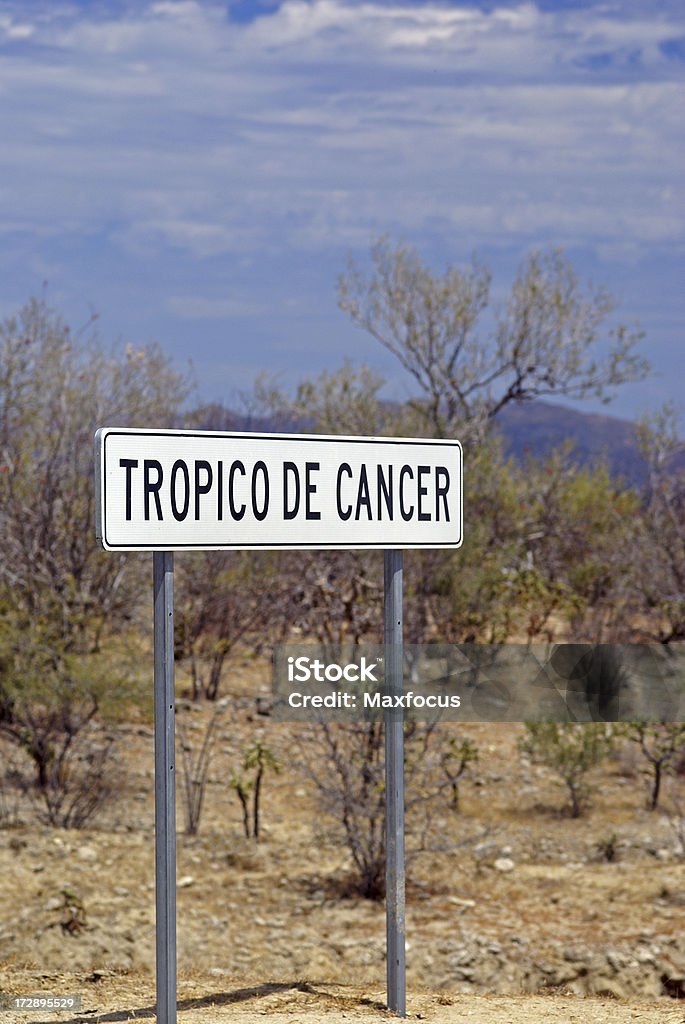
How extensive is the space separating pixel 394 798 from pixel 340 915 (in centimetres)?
420

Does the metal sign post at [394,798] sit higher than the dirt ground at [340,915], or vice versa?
the metal sign post at [394,798]

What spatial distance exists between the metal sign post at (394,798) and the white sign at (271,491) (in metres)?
0.19

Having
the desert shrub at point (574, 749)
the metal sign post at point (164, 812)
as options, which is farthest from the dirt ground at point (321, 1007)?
the desert shrub at point (574, 749)

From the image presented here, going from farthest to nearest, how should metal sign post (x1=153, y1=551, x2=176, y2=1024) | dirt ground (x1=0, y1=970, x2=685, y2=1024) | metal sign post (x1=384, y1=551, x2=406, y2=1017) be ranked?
dirt ground (x1=0, y1=970, x2=685, y2=1024) < metal sign post (x1=384, y1=551, x2=406, y2=1017) < metal sign post (x1=153, y1=551, x2=176, y2=1024)

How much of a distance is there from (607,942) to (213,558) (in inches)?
329

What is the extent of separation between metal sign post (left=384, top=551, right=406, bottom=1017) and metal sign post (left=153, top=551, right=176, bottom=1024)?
875mm

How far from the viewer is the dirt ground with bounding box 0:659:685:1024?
4602mm

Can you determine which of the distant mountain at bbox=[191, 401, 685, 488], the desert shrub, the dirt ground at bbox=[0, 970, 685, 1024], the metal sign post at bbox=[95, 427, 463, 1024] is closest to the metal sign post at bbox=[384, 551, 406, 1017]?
the metal sign post at bbox=[95, 427, 463, 1024]

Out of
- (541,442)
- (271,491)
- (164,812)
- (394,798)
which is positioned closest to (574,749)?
(394,798)

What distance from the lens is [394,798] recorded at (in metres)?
3.99

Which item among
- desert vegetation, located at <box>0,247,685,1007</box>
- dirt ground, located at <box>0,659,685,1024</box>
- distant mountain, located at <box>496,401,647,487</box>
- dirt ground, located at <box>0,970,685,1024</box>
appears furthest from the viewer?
distant mountain, located at <box>496,401,647,487</box>

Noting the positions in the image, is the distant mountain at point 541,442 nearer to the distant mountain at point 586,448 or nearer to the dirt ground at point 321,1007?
the distant mountain at point 586,448

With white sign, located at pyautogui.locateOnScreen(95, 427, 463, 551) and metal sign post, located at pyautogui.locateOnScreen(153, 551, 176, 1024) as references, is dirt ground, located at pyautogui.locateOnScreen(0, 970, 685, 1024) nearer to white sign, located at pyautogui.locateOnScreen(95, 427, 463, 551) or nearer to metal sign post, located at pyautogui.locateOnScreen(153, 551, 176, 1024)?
metal sign post, located at pyautogui.locateOnScreen(153, 551, 176, 1024)

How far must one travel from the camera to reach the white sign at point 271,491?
345 cm
